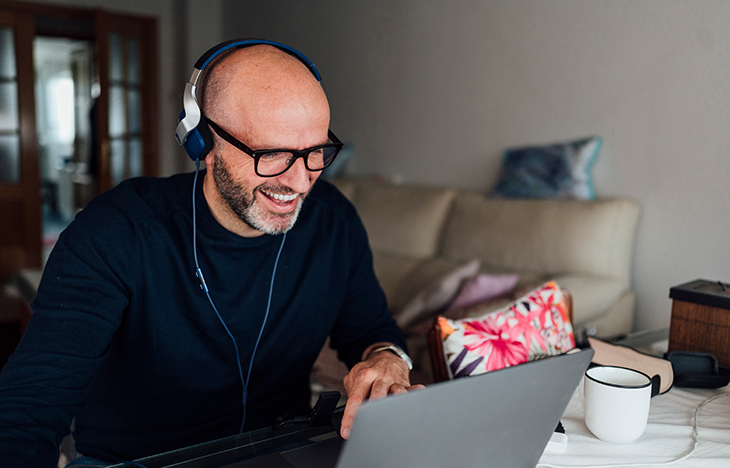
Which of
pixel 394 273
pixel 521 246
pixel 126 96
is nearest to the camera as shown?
pixel 521 246

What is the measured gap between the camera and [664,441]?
2.82 feet

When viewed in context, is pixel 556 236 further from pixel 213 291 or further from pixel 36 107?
pixel 36 107

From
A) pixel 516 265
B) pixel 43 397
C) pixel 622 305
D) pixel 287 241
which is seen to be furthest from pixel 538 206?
pixel 43 397

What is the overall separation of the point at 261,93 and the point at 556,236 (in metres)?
1.47

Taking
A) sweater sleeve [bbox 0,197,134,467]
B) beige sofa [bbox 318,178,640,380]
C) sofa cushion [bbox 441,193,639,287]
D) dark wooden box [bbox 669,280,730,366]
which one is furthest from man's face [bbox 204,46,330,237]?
sofa cushion [bbox 441,193,639,287]

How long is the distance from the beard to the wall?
1.58m

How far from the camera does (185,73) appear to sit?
5.11 metres

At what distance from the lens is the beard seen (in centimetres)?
103

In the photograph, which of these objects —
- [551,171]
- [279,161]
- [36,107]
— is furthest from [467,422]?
[36,107]

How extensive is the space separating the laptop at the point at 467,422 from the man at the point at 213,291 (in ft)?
0.78

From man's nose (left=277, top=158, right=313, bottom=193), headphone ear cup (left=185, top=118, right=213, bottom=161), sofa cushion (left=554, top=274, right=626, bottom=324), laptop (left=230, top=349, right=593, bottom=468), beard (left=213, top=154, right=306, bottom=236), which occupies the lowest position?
sofa cushion (left=554, top=274, right=626, bottom=324)

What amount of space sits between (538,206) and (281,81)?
150 centimetres

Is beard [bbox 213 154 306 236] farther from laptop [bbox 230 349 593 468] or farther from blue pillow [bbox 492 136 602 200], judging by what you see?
blue pillow [bbox 492 136 602 200]

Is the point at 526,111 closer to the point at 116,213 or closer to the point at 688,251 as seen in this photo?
the point at 688,251
